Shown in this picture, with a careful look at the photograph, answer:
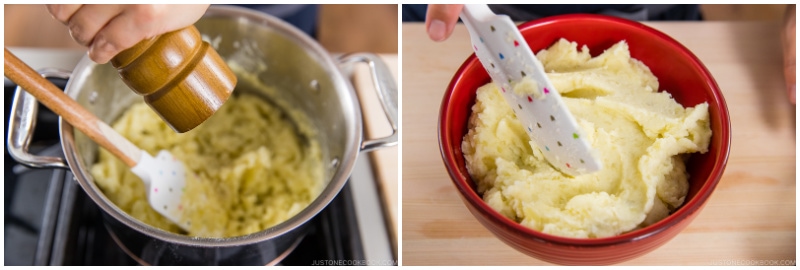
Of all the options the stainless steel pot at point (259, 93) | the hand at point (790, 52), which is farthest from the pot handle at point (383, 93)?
the hand at point (790, 52)

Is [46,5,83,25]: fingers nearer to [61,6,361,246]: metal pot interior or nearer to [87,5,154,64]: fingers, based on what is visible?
[87,5,154,64]: fingers

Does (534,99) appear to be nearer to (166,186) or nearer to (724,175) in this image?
(724,175)

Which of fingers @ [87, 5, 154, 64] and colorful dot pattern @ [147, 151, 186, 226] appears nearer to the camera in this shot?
fingers @ [87, 5, 154, 64]

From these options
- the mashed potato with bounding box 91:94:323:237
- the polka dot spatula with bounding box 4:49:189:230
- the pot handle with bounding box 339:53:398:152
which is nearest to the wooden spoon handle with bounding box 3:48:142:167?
the polka dot spatula with bounding box 4:49:189:230

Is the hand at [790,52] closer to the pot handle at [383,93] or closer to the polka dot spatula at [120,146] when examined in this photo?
the pot handle at [383,93]

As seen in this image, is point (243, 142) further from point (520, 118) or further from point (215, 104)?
point (520, 118)

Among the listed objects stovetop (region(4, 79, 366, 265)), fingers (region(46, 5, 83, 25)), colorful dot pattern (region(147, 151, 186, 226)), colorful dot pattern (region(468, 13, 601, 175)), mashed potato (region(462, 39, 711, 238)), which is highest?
fingers (region(46, 5, 83, 25))

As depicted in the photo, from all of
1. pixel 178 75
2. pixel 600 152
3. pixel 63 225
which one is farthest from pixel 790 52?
pixel 63 225

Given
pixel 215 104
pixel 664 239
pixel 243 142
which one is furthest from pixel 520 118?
pixel 243 142
